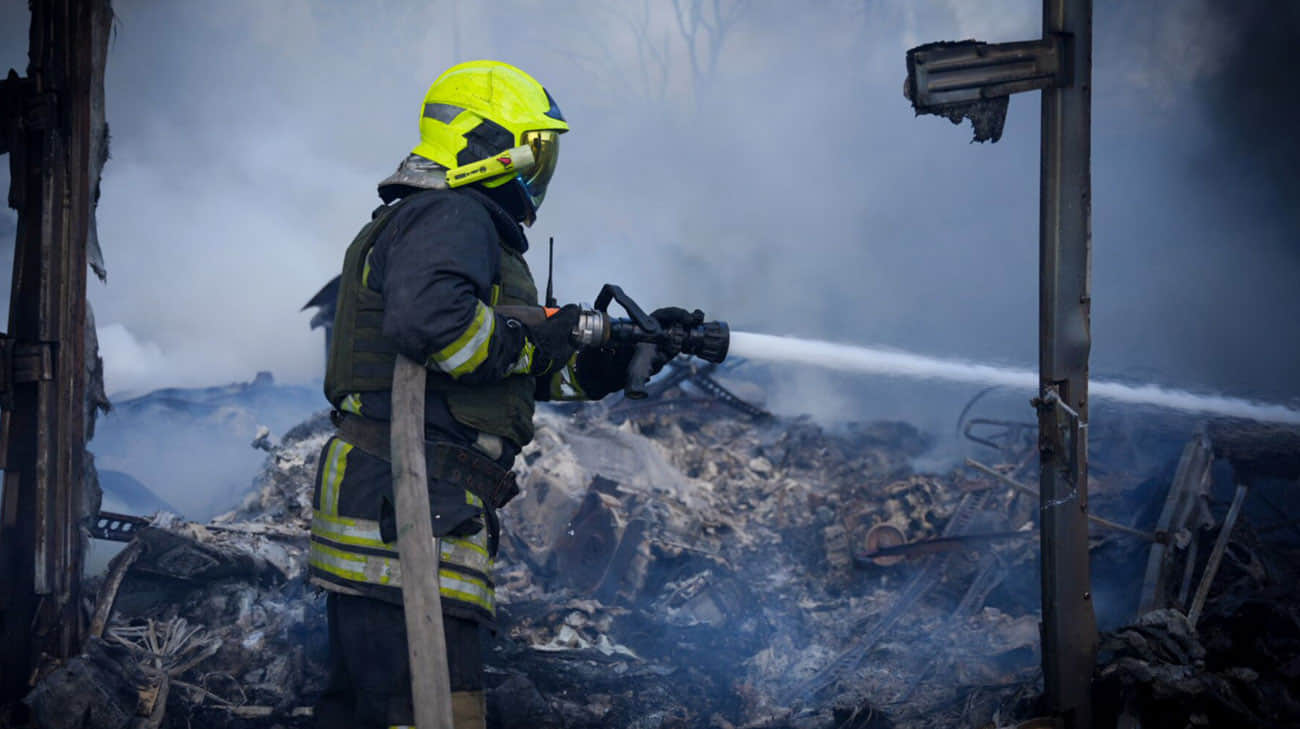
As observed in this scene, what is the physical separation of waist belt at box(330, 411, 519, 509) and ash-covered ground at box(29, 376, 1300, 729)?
214 centimetres

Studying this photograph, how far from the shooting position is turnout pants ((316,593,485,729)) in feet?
7.16

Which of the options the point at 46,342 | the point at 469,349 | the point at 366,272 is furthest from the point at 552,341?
the point at 46,342

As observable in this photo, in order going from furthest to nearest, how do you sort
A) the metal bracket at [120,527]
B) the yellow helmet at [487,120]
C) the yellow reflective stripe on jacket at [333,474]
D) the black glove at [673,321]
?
the metal bracket at [120,527] < the black glove at [673,321] < the yellow helmet at [487,120] < the yellow reflective stripe on jacket at [333,474]

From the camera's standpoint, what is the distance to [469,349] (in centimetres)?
217

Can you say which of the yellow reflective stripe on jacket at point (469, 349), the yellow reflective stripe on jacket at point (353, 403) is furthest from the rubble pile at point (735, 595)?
the yellow reflective stripe on jacket at point (469, 349)

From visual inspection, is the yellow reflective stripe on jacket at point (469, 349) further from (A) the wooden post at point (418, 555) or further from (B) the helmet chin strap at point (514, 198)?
(B) the helmet chin strap at point (514, 198)

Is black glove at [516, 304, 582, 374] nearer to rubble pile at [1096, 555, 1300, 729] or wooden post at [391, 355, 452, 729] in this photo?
wooden post at [391, 355, 452, 729]

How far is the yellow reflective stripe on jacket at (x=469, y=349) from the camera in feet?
7.07

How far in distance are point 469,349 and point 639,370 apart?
2.05 feet

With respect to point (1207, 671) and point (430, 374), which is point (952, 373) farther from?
point (430, 374)

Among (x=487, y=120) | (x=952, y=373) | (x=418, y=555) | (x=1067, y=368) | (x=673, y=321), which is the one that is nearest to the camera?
(x=418, y=555)

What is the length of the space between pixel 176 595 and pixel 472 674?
11.8 feet

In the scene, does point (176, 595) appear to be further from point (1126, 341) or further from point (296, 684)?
point (1126, 341)

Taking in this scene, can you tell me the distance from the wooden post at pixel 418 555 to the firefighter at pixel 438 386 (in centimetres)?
7
